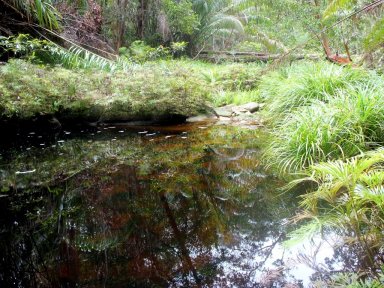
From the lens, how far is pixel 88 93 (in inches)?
268

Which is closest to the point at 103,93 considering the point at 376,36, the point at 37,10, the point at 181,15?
the point at 37,10

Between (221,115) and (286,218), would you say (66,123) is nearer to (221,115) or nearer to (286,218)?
(221,115)

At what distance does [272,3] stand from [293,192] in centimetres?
813

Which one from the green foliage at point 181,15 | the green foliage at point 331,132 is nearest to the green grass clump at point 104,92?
the green foliage at point 331,132

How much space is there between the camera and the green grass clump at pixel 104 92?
604 centimetres

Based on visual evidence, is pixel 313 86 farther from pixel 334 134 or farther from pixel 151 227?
pixel 151 227

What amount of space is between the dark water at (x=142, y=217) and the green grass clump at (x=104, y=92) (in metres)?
1.11

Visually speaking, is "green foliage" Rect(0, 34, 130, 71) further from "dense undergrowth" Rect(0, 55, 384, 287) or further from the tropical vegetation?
"dense undergrowth" Rect(0, 55, 384, 287)

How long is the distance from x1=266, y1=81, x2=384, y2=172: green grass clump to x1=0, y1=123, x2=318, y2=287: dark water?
46 cm

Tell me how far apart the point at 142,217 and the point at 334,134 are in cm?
252

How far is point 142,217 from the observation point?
3.15 meters

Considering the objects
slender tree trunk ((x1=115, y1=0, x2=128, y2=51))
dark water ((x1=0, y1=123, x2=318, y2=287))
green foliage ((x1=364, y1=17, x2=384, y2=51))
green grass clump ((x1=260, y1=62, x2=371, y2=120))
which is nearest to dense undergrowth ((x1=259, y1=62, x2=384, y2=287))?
green grass clump ((x1=260, y1=62, x2=371, y2=120))

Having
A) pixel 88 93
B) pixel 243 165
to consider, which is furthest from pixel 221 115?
pixel 243 165

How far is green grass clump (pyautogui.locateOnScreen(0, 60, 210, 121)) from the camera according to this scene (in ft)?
19.8
